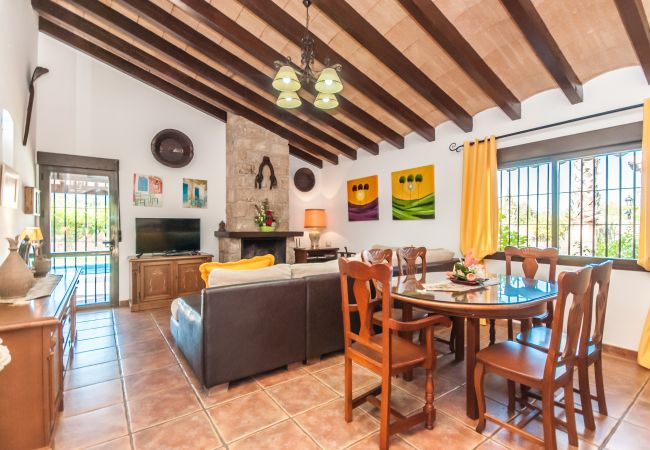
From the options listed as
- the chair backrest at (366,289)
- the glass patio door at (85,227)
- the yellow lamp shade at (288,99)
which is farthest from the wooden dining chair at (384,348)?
the glass patio door at (85,227)

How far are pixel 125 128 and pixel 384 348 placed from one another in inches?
199

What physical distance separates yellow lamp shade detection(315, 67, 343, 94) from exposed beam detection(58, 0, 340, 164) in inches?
96.3

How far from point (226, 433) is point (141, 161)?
4.40m

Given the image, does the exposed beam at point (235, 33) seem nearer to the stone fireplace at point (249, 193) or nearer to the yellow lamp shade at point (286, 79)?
the yellow lamp shade at point (286, 79)

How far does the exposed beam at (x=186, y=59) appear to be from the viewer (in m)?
3.62

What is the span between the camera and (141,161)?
194 inches

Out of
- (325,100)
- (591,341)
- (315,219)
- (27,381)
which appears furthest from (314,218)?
(27,381)

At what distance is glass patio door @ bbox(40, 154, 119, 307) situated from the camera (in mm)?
4320

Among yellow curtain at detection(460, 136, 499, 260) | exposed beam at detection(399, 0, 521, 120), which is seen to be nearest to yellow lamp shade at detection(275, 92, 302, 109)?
exposed beam at detection(399, 0, 521, 120)

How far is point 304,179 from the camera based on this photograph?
6754 mm

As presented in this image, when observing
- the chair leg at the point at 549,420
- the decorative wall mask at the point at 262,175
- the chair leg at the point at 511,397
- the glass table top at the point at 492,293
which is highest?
the decorative wall mask at the point at 262,175

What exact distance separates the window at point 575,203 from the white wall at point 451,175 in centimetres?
32

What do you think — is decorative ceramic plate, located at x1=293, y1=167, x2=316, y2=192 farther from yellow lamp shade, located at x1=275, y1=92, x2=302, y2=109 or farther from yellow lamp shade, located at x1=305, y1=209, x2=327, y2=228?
yellow lamp shade, located at x1=275, y1=92, x2=302, y2=109

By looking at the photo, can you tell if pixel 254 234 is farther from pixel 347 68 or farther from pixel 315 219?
pixel 347 68
